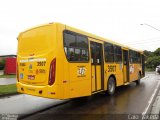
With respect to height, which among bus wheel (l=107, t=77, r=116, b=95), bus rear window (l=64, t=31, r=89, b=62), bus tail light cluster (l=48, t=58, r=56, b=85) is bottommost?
bus wheel (l=107, t=77, r=116, b=95)

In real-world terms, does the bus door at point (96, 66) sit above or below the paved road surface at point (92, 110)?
above

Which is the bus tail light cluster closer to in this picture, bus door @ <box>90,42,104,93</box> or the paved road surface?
the paved road surface

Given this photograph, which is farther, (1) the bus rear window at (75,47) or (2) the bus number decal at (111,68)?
(2) the bus number decal at (111,68)

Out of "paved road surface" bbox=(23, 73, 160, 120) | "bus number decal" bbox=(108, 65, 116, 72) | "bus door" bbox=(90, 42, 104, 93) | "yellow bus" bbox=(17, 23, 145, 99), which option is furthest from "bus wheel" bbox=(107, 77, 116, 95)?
"paved road surface" bbox=(23, 73, 160, 120)

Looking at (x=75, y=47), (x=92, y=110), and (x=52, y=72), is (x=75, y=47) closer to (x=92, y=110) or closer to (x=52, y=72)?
(x=52, y=72)

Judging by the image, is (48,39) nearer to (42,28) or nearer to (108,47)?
(42,28)

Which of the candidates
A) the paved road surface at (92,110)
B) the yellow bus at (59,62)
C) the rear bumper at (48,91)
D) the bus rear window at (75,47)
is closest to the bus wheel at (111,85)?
the yellow bus at (59,62)

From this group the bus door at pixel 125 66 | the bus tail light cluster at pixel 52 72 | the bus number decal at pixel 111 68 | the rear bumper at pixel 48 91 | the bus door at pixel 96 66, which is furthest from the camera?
the bus door at pixel 125 66

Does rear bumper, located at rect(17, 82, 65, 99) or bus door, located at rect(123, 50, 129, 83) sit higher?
bus door, located at rect(123, 50, 129, 83)

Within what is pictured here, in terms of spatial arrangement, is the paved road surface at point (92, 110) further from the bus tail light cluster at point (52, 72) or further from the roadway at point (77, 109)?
the bus tail light cluster at point (52, 72)

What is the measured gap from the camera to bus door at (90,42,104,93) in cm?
976

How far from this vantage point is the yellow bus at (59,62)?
7.68 metres

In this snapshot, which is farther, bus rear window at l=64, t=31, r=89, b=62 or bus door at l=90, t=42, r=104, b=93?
bus door at l=90, t=42, r=104, b=93

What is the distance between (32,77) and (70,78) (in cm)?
150
